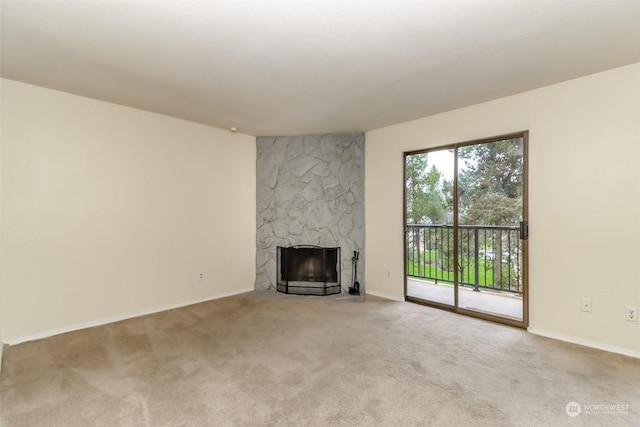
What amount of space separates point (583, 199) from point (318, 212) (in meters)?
3.04

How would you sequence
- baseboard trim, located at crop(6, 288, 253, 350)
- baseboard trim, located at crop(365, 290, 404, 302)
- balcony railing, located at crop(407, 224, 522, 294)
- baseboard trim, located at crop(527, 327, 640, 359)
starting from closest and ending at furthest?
1. baseboard trim, located at crop(527, 327, 640, 359)
2. baseboard trim, located at crop(6, 288, 253, 350)
3. balcony railing, located at crop(407, 224, 522, 294)
4. baseboard trim, located at crop(365, 290, 404, 302)

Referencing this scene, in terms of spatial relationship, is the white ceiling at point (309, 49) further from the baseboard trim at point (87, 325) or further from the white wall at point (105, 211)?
the baseboard trim at point (87, 325)

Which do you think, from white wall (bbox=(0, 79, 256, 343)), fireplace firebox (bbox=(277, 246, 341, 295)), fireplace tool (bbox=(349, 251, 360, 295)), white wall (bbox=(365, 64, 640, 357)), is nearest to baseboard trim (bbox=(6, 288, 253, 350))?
white wall (bbox=(0, 79, 256, 343))

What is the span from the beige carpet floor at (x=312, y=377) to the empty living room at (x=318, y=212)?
2 cm

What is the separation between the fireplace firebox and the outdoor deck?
1.14m

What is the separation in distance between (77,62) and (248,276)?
3.24 metres

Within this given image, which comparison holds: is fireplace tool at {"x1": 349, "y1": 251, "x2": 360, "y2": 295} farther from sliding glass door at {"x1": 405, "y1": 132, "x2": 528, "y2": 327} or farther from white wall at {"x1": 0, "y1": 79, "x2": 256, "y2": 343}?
white wall at {"x1": 0, "y1": 79, "x2": 256, "y2": 343}

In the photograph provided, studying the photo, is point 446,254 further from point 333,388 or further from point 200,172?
point 200,172

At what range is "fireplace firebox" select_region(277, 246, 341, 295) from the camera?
445cm

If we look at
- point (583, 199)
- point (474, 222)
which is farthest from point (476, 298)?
point (583, 199)

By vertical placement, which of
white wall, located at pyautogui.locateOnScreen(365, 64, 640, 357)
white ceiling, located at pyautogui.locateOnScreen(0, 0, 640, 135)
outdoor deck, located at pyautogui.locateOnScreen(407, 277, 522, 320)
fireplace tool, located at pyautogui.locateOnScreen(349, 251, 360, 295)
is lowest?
outdoor deck, located at pyautogui.locateOnScreen(407, 277, 522, 320)

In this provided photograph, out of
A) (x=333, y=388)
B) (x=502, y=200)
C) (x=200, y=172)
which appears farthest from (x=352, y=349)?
(x=200, y=172)

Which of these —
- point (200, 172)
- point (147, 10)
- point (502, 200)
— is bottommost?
point (502, 200)

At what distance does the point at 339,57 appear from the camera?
7.34ft
